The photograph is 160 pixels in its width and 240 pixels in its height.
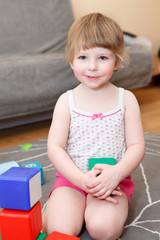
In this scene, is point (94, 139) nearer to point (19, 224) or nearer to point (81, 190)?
point (81, 190)

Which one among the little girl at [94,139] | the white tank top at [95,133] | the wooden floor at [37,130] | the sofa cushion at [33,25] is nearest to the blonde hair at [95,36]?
the little girl at [94,139]

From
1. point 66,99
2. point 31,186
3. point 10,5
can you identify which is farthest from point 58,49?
point 31,186

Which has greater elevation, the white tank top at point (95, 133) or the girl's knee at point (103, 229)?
the white tank top at point (95, 133)

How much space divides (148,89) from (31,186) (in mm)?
2710

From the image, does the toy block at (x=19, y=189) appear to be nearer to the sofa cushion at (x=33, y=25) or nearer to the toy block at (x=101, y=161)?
the toy block at (x=101, y=161)

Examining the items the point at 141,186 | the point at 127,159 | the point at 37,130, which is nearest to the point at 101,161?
the point at 127,159

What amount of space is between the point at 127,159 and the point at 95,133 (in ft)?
0.39

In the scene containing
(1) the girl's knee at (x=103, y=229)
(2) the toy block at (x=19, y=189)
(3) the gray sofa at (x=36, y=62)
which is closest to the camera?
(2) the toy block at (x=19, y=189)

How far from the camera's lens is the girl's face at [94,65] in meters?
0.77

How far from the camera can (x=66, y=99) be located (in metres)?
0.86

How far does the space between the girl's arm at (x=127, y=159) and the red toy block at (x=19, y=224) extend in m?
0.19

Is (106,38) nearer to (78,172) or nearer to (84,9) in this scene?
(78,172)

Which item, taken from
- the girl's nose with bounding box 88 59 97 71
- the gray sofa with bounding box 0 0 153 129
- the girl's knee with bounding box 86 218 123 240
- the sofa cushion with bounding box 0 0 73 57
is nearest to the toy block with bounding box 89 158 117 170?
the girl's knee with bounding box 86 218 123 240

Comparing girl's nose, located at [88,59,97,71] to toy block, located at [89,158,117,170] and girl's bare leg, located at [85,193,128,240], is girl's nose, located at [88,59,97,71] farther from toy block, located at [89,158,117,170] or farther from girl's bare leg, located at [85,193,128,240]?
girl's bare leg, located at [85,193,128,240]
